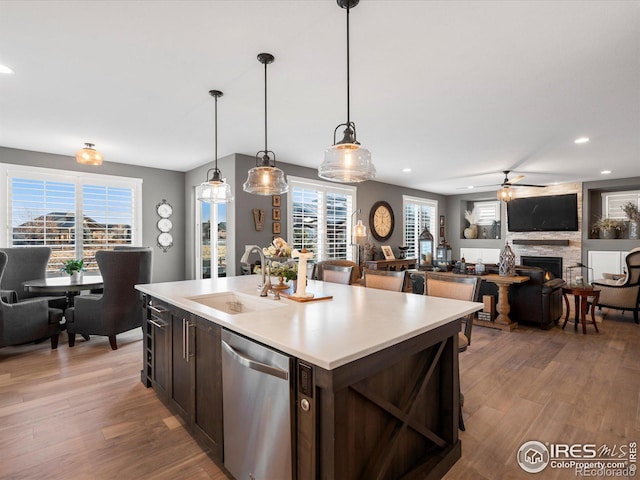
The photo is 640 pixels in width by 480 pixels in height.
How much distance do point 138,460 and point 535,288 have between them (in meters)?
4.98

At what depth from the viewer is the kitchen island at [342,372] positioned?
4.22ft

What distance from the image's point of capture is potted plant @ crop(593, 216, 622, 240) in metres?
7.34

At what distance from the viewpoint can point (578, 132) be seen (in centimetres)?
404

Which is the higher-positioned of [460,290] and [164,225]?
[164,225]

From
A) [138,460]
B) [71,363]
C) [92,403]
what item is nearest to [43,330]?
[71,363]

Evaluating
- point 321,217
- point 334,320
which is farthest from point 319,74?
point 321,217

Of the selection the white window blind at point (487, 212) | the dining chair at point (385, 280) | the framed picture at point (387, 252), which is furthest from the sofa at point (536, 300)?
the white window blind at point (487, 212)

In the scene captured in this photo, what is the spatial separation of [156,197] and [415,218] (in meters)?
6.47

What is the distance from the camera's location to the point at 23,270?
4.37m

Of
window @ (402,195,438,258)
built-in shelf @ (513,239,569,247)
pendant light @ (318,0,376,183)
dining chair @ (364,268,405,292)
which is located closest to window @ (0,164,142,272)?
dining chair @ (364,268,405,292)

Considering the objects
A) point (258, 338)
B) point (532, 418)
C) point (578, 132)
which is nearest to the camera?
point (258, 338)

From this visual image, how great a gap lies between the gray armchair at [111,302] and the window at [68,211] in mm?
1818

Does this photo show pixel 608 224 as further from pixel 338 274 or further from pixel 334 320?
pixel 334 320

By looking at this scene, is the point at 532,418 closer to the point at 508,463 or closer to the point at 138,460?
the point at 508,463
